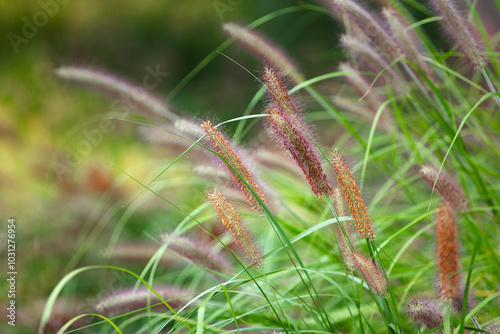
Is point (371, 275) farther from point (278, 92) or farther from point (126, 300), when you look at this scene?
point (126, 300)

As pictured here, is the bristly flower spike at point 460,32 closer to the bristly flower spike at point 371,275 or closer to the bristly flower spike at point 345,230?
the bristly flower spike at point 345,230

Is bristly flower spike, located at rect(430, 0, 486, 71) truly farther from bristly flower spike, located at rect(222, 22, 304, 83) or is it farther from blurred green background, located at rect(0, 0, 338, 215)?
blurred green background, located at rect(0, 0, 338, 215)

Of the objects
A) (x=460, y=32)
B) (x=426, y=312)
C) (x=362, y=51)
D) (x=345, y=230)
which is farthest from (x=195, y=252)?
(x=460, y=32)

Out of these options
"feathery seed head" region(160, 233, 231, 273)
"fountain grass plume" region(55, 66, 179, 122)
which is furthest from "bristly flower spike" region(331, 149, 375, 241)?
"fountain grass plume" region(55, 66, 179, 122)

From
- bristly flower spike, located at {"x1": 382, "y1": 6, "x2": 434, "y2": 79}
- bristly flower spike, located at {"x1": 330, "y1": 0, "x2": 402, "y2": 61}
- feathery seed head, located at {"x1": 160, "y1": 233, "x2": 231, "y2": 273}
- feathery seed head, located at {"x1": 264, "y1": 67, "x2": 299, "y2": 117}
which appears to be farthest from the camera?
bristly flower spike, located at {"x1": 382, "y1": 6, "x2": 434, "y2": 79}

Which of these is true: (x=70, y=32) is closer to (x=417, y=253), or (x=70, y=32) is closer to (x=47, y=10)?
(x=47, y=10)

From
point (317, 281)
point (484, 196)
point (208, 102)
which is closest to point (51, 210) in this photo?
point (317, 281)
